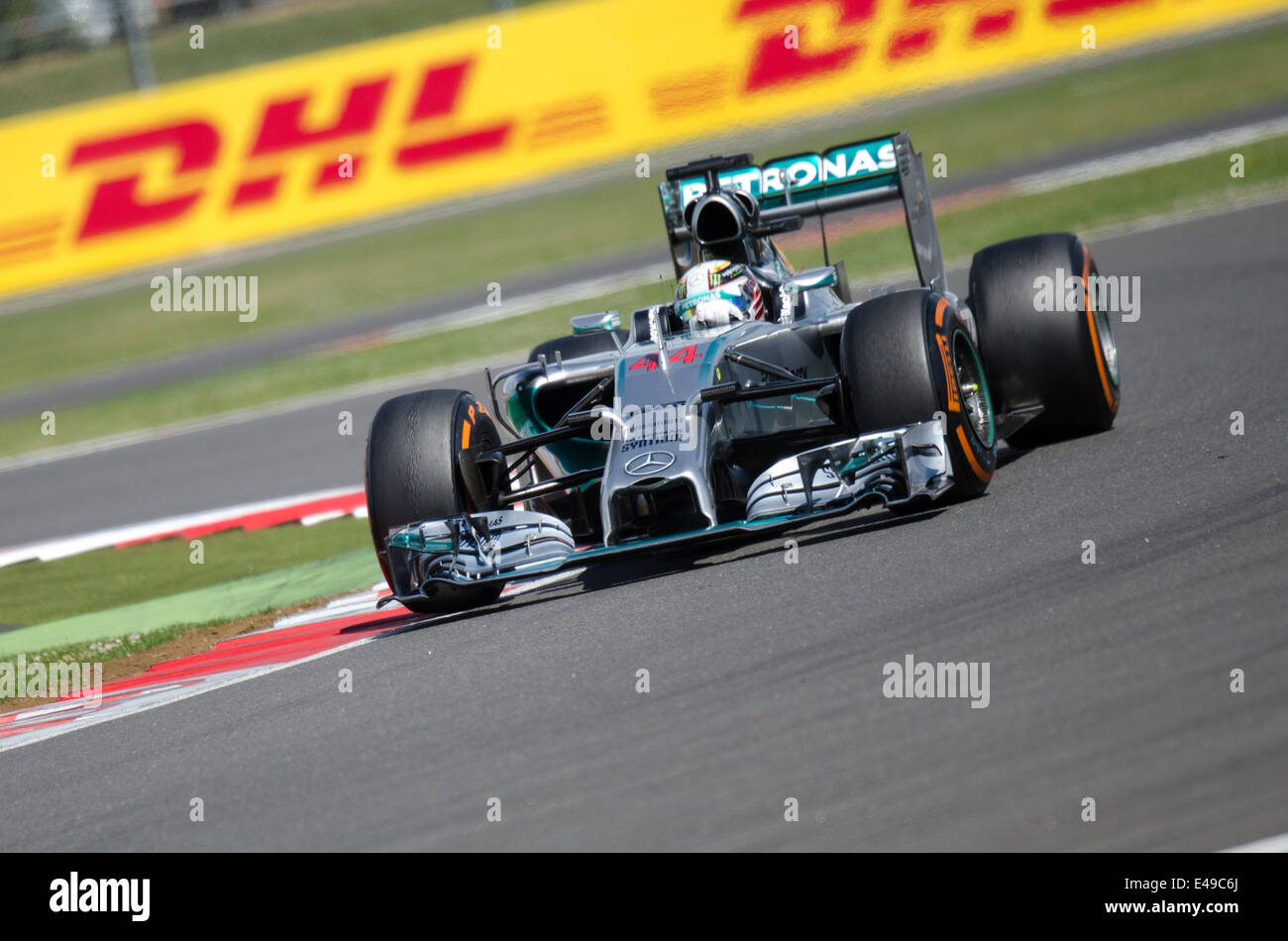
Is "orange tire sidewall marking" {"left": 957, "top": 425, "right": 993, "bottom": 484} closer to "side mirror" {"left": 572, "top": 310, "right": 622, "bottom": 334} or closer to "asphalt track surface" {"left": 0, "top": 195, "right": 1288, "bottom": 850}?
"asphalt track surface" {"left": 0, "top": 195, "right": 1288, "bottom": 850}

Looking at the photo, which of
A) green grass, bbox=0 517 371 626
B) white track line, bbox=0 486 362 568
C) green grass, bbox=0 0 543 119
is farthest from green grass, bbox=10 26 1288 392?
green grass, bbox=0 517 371 626

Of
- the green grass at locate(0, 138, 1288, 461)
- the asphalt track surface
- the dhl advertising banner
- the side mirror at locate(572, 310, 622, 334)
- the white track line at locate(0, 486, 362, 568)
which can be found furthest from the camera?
the dhl advertising banner

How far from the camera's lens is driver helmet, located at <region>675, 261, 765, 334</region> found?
7777 mm

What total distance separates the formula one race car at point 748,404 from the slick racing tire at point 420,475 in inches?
0.4

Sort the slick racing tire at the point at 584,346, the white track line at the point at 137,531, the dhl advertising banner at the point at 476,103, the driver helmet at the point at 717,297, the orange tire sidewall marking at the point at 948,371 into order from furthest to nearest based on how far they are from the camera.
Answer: the dhl advertising banner at the point at 476,103 < the white track line at the point at 137,531 < the slick racing tire at the point at 584,346 < the driver helmet at the point at 717,297 < the orange tire sidewall marking at the point at 948,371

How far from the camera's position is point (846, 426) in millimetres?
7059

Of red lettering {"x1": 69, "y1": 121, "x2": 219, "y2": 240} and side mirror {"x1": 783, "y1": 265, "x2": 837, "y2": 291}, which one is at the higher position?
red lettering {"x1": 69, "y1": 121, "x2": 219, "y2": 240}

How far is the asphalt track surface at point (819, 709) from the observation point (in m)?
4.09

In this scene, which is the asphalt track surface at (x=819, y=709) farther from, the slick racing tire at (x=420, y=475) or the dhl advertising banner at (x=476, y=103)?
the dhl advertising banner at (x=476, y=103)

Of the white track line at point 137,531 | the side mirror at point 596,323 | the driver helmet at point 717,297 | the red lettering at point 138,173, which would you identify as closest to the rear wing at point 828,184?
the side mirror at point 596,323

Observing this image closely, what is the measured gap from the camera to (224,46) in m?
25.8

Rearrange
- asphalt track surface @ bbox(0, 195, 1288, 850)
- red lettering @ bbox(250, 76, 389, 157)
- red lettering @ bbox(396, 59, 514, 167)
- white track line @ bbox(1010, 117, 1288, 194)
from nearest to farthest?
asphalt track surface @ bbox(0, 195, 1288, 850), white track line @ bbox(1010, 117, 1288, 194), red lettering @ bbox(250, 76, 389, 157), red lettering @ bbox(396, 59, 514, 167)

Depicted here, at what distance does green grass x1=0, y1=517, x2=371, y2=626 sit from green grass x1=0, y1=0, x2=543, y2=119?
15609 millimetres
